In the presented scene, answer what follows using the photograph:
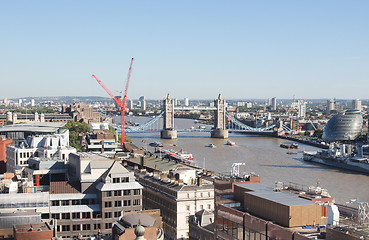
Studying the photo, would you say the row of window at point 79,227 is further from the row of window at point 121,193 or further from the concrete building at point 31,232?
the concrete building at point 31,232

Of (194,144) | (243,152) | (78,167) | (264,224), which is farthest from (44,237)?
(194,144)

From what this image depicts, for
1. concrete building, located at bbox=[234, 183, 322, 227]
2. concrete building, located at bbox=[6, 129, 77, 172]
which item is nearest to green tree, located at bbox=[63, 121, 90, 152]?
concrete building, located at bbox=[6, 129, 77, 172]

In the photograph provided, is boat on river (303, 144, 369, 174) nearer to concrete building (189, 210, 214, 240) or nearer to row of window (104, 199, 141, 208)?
concrete building (189, 210, 214, 240)

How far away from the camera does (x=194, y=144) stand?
193 ft

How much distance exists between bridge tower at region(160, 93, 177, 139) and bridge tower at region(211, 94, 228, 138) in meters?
5.76

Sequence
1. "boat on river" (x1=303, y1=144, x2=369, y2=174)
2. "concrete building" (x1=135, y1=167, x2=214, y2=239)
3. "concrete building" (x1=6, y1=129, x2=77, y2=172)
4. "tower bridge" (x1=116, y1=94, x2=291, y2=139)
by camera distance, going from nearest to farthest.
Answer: "concrete building" (x1=135, y1=167, x2=214, y2=239)
"concrete building" (x1=6, y1=129, x2=77, y2=172)
"boat on river" (x1=303, y1=144, x2=369, y2=174)
"tower bridge" (x1=116, y1=94, x2=291, y2=139)

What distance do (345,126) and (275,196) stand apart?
54380 millimetres

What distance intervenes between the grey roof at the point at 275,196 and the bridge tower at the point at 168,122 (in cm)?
5730

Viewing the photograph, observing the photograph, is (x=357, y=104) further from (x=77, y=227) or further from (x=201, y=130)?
(x=77, y=227)

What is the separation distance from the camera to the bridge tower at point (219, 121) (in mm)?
71875

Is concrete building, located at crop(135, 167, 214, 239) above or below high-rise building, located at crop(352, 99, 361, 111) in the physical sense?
below

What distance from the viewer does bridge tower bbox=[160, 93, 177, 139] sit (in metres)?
68.8

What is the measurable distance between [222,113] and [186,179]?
59857 millimetres

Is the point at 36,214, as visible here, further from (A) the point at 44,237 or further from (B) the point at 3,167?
(B) the point at 3,167
